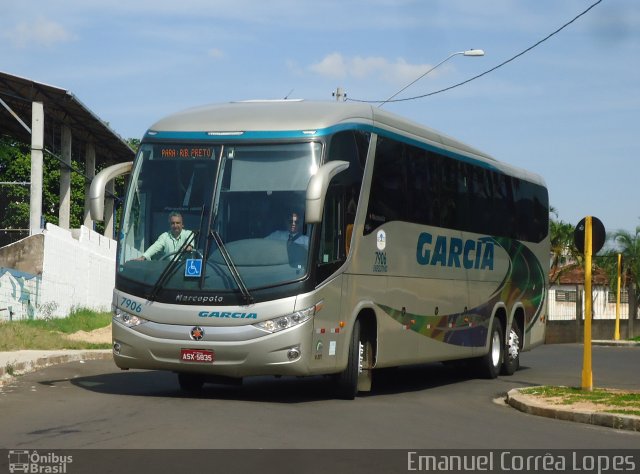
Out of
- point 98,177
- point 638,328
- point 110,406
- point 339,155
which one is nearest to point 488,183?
point 339,155

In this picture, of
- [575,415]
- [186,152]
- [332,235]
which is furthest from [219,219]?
[575,415]

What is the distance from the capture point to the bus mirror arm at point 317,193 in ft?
42.1

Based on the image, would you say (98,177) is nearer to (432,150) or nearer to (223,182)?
(223,182)

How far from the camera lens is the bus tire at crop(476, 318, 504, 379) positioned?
20531 millimetres

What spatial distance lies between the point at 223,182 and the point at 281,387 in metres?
4.15

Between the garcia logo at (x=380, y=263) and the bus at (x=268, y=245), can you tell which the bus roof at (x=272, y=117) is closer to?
the bus at (x=268, y=245)

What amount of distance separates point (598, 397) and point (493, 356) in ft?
19.7

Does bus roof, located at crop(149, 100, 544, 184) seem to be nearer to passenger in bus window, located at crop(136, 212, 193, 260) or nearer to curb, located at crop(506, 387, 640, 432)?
passenger in bus window, located at crop(136, 212, 193, 260)

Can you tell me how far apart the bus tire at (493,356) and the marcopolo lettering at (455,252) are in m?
1.27

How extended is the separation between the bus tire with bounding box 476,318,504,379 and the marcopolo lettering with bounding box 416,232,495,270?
1.27m

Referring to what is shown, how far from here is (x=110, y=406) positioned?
12.7m

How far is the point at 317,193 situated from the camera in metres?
12.9

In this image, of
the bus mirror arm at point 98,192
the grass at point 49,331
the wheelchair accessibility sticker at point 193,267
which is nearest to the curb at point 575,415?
the wheelchair accessibility sticker at point 193,267

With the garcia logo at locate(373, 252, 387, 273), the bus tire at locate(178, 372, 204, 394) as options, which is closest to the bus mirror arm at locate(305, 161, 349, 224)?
the garcia logo at locate(373, 252, 387, 273)
